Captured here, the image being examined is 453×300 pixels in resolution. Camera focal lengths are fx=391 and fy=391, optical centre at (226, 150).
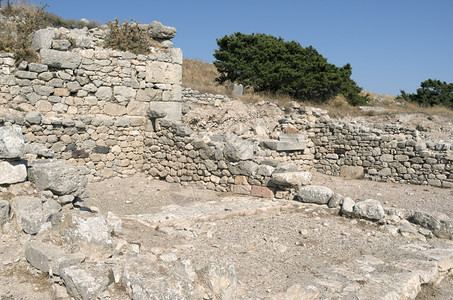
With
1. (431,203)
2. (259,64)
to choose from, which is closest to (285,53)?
(259,64)

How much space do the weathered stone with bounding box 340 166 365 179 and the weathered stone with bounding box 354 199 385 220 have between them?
5.34 meters

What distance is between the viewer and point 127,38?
1043 centimetres

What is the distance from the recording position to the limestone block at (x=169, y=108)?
10602 millimetres

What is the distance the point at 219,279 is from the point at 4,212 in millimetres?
2497

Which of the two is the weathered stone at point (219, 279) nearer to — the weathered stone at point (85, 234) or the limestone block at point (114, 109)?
the weathered stone at point (85, 234)

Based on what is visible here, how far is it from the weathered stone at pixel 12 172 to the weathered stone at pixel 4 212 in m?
0.38

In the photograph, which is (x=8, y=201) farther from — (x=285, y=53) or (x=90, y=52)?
(x=285, y=53)

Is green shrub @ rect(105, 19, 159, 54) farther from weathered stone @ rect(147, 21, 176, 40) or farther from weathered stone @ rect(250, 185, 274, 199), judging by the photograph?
weathered stone @ rect(250, 185, 274, 199)

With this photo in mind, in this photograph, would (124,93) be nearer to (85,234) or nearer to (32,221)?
(32,221)

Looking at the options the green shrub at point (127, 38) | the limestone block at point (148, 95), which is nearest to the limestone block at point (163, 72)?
the limestone block at point (148, 95)

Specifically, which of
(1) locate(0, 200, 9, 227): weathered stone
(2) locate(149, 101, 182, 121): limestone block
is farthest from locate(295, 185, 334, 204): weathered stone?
(1) locate(0, 200, 9, 227): weathered stone

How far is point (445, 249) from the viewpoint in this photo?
538 centimetres

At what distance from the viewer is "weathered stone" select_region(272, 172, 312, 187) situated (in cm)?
794

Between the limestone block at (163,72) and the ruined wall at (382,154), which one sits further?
the ruined wall at (382,154)
